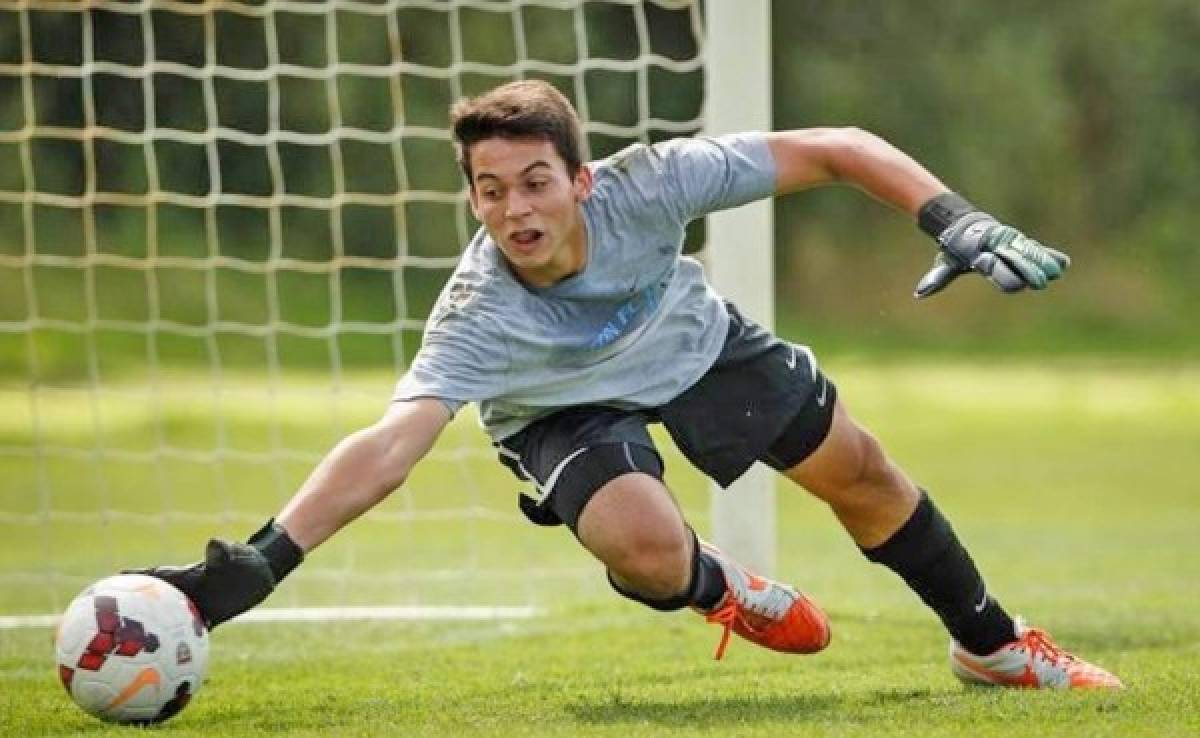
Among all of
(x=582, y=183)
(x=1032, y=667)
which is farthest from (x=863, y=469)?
(x=582, y=183)

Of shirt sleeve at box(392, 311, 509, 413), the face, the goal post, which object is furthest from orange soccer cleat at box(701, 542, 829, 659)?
the goal post

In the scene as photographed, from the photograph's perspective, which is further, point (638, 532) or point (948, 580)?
point (948, 580)

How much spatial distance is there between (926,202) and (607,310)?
0.72 m

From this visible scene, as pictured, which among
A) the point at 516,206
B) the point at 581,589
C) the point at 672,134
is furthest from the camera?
the point at 672,134

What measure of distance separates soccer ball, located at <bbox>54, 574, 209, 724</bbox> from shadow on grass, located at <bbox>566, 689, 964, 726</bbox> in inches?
31.5

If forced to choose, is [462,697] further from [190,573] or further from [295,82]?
[295,82]

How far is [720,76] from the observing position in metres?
6.92

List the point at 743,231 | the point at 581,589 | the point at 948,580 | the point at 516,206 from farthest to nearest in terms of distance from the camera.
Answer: the point at 581,589
the point at 743,231
the point at 948,580
the point at 516,206

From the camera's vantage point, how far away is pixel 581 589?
830 centimetres

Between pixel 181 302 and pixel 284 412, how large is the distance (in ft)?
6.42

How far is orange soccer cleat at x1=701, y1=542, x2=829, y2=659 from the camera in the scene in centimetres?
503

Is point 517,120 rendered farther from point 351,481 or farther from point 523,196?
point 351,481

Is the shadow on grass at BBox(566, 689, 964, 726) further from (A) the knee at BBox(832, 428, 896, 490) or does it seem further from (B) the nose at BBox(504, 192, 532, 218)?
(B) the nose at BBox(504, 192, 532, 218)

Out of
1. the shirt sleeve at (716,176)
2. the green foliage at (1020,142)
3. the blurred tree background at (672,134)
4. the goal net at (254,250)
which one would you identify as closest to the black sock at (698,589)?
the shirt sleeve at (716,176)
